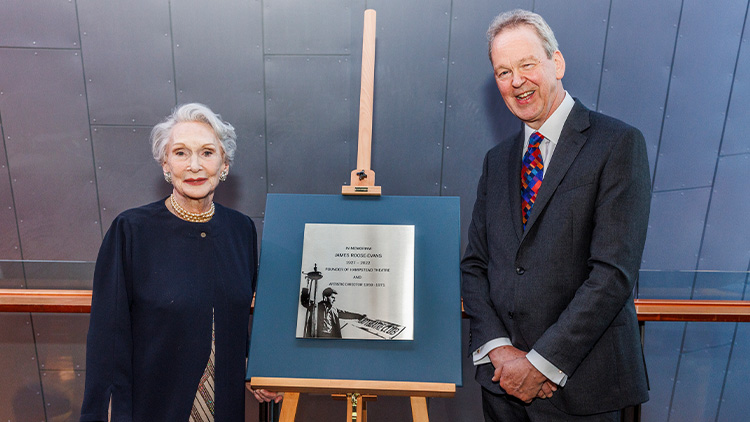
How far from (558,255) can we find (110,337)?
1355 mm

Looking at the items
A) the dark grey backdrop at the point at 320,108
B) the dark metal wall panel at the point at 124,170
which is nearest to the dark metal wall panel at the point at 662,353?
the dark grey backdrop at the point at 320,108

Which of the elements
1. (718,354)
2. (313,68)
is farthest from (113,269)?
(718,354)

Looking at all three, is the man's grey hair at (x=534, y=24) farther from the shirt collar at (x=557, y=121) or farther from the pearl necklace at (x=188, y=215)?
the pearl necklace at (x=188, y=215)

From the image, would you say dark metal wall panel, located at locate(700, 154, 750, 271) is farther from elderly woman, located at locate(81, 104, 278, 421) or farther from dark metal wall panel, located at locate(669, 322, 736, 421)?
elderly woman, located at locate(81, 104, 278, 421)

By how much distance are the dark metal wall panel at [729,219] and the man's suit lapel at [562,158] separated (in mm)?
1572

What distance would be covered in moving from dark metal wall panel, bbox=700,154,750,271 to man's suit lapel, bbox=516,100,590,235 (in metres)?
1.57

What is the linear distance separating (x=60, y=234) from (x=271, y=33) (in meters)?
1.52

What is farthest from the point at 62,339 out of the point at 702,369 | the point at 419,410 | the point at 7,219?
the point at 702,369

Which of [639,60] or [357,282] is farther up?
[639,60]

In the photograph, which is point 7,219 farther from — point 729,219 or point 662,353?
point 729,219

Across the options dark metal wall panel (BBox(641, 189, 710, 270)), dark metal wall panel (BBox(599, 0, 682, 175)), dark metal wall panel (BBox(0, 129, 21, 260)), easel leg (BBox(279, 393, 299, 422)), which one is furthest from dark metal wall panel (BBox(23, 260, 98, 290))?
dark metal wall panel (BBox(641, 189, 710, 270))

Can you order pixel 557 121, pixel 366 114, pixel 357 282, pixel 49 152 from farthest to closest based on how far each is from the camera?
pixel 49 152 → pixel 366 114 → pixel 357 282 → pixel 557 121

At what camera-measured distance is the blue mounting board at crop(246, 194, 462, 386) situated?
146cm

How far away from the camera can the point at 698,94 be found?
2336 mm
